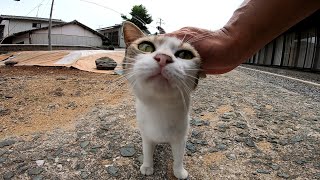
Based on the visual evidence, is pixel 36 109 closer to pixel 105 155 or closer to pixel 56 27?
pixel 105 155

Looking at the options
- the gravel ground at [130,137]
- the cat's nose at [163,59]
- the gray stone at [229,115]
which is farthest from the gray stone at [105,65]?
the cat's nose at [163,59]

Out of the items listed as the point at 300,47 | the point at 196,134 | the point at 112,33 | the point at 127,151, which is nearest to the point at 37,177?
the point at 127,151

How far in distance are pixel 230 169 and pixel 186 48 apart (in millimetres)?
1229

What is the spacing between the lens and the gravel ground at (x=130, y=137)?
217 cm

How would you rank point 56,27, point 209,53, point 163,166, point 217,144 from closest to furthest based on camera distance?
point 209,53, point 163,166, point 217,144, point 56,27

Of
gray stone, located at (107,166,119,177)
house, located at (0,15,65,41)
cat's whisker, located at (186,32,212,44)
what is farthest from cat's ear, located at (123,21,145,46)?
house, located at (0,15,65,41)

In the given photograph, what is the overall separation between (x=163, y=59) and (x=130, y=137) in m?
1.54

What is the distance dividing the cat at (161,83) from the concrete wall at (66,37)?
2634 cm

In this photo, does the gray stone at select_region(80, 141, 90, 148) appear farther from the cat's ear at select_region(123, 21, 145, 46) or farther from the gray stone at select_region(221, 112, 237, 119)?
the gray stone at select_region(221, 112, 237, 119)

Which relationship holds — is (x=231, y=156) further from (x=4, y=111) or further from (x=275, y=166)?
(x=4, y=111)

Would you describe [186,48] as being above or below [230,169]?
above

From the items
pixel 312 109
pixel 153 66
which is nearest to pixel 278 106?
pixel 312 109

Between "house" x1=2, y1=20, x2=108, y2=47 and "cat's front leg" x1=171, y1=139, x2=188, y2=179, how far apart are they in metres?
25.8

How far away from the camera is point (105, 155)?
7.73 ft
